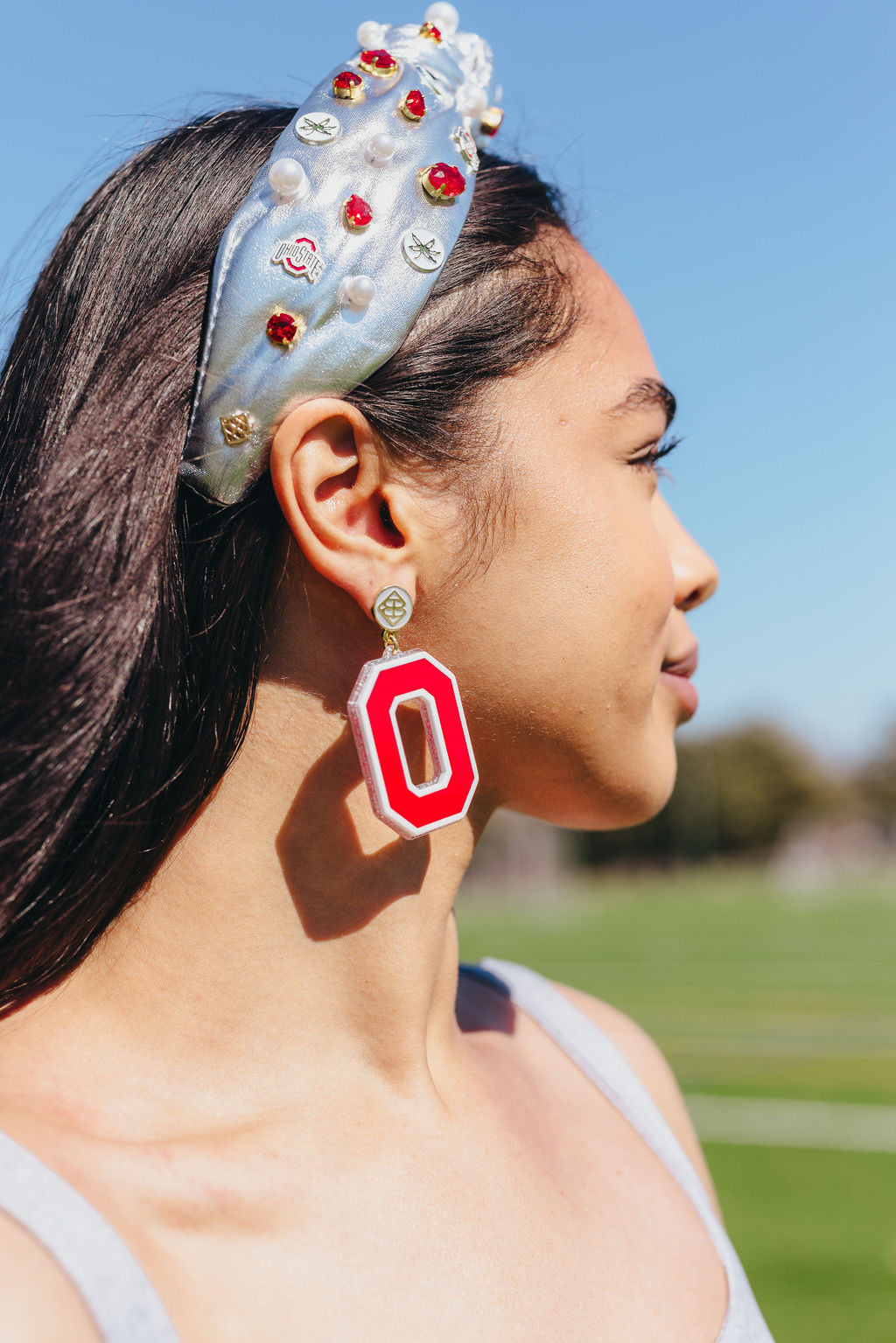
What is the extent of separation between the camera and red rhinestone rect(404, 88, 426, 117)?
136 cm

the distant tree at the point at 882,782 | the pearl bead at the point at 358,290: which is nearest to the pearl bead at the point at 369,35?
the pearl bead at the point at 358,290

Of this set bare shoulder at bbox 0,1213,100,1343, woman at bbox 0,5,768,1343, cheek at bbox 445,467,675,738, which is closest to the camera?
bare shoulder at bbox 0,1213,100,1343

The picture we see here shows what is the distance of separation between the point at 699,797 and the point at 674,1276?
171 feet

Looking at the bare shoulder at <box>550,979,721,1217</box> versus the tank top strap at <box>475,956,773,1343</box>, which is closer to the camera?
the tank top strap at <box>475,956,773,1343</box>

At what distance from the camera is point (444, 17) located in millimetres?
1536

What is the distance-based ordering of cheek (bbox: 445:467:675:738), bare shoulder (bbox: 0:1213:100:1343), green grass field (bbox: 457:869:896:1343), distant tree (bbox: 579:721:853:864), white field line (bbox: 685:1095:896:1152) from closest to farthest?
bare shoulder (bbox: 0:1213:100:1343)
cheek (bbox: 445:467:675:738)
green grass field (bbox: 457:869:896:1343)
white field line (bbox: 685:1095:896:1152)
distant tree (bbox: 579:721:853:864)

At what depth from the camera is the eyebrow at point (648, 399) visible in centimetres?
143

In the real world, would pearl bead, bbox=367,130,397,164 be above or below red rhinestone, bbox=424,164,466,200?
above

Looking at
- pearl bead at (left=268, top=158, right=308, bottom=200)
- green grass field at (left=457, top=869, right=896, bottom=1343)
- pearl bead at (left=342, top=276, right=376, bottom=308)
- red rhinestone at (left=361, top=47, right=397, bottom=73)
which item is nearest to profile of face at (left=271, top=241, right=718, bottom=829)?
pearl bead at (left=342, top=276, right=376, bottom=308)

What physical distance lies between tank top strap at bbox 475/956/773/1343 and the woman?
0.08 ft

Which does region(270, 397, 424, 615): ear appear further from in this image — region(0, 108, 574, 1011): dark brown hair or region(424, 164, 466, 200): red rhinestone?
region(424, 164, 466, 200): red rhinestone

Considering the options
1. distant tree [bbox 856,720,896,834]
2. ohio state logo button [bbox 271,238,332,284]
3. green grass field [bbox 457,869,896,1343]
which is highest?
ohio state logo button [bbox 271,238,332,284]

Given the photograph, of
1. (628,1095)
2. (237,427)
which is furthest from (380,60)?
(628,1095)

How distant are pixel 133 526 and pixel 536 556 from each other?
43cm
